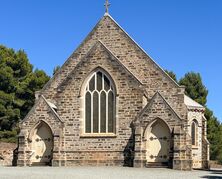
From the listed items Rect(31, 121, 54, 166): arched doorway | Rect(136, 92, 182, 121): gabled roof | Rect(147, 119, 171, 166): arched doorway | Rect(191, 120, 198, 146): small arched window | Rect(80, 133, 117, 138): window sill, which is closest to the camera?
Rect(136, 92, 182, 121): gabled roof

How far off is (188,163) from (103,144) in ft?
18.7

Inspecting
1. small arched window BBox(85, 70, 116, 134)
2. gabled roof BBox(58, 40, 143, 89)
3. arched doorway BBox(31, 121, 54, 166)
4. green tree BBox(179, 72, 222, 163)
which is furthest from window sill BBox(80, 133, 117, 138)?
green tree BBox(179, 72, 222, 163)

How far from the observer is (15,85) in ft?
168

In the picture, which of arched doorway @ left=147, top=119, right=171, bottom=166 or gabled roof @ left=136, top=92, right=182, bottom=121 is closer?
gabled roof @ left=136, top=92, right=182, bottom=121

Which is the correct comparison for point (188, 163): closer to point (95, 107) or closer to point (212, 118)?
point (95, 107)

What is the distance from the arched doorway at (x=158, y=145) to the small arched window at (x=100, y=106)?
2.72 meters

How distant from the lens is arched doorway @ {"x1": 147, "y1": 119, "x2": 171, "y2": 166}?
100ft

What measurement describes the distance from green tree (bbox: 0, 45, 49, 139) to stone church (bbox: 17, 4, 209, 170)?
57.3 ft

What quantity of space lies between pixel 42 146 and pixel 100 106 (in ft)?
14.6

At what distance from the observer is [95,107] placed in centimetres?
3231

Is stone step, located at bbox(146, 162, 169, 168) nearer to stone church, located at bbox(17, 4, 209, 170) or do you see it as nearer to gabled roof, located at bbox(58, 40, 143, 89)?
stone church, located at bbox(17, 4, 209, 170)

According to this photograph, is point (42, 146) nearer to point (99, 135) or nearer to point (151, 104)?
point (99, 135)

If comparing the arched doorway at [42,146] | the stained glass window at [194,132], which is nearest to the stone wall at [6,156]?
the arched doorway at [42,146]

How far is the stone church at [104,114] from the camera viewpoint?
3072 cm
